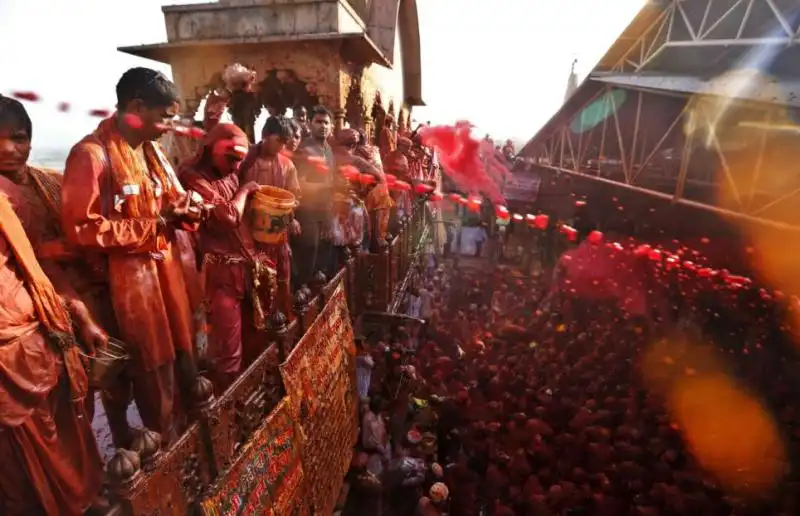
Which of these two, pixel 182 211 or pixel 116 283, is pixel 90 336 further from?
pixel 182 211

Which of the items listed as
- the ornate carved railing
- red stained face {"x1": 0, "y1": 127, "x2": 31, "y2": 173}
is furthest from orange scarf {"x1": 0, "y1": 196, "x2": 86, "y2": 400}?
the ornate carved railing

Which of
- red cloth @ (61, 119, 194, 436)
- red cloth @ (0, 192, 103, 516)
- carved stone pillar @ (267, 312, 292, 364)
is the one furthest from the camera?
carved stone pillar @ (267, 312, 292, 364)

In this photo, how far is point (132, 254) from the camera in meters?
2.79

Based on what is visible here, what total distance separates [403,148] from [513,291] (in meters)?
4.36

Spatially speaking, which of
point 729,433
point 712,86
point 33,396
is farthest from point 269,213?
point 712,86

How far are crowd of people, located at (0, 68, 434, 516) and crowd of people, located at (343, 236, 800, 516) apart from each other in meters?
2.21

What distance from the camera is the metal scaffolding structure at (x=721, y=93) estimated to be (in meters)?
5.71

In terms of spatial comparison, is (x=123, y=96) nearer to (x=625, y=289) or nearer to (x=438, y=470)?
(x=438, y=470)

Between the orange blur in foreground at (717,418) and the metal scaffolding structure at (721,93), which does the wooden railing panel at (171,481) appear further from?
the metal scaffolding structure at (721,93)

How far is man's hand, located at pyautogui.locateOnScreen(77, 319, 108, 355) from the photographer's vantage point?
2.57 m

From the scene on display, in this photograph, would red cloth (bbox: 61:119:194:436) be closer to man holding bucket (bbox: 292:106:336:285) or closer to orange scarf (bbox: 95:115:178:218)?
orange scarf (bbox: 95:115:178:218)

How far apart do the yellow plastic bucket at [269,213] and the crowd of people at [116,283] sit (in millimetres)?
32

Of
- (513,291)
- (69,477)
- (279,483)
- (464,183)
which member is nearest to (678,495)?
(279,483)

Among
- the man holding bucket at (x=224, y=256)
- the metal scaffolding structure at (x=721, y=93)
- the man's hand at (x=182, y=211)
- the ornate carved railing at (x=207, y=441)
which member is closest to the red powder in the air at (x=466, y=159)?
the metal scaffolding structure at (x=721, y=93)
